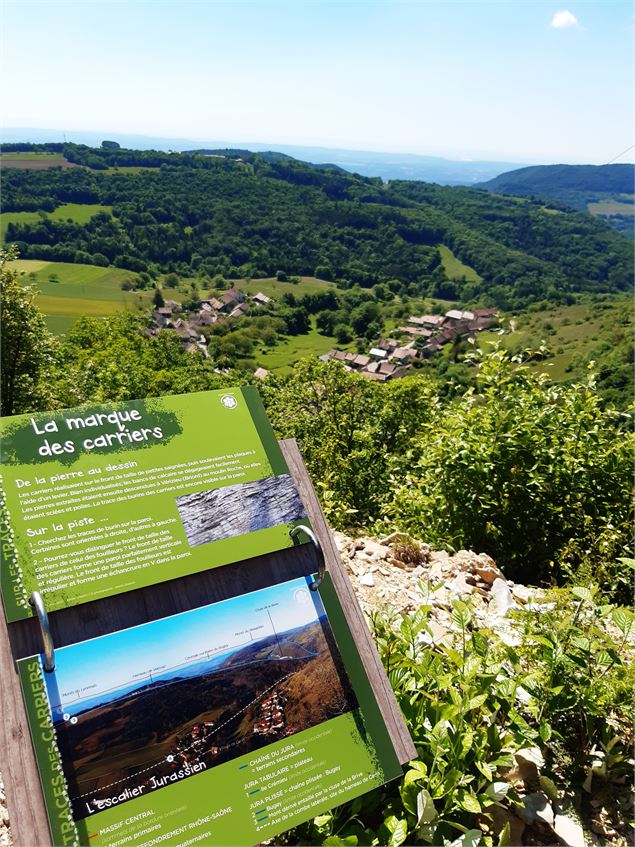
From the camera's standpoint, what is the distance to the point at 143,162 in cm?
13712

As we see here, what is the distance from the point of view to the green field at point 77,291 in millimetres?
69625

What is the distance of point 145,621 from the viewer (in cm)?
254

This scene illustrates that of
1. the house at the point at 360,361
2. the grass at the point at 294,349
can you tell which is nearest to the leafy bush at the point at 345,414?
the grass at the point at 294,349


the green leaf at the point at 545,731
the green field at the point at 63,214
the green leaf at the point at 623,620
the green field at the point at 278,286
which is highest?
the green leaf at the point at 623,620

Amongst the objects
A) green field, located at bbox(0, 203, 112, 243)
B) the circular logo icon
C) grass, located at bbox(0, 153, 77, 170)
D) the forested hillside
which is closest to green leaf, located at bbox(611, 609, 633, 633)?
the circular logo icon

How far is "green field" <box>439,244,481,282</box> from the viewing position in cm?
13238

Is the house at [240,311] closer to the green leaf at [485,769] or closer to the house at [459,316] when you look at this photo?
the house at [459,316]

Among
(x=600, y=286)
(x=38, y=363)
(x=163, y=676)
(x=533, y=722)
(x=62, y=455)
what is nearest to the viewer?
(x=163, y=676)

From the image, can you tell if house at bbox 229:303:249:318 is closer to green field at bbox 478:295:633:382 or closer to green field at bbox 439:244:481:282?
green field at bbox 478:295:633:382

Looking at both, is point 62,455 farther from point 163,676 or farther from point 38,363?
point 38,363

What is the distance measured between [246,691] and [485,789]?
5.21 ft

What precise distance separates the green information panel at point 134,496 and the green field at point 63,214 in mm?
96307

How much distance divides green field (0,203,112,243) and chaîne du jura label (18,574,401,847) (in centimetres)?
9699

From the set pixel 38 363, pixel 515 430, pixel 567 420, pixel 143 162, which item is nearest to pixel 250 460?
pixel 515 430
